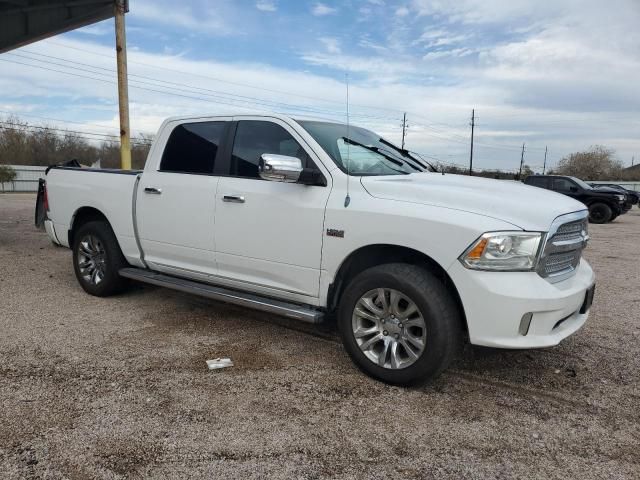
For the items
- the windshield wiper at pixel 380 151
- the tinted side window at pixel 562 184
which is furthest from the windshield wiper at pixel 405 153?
the tinted side window at pixel 562 184

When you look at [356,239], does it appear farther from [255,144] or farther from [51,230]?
[51,230]

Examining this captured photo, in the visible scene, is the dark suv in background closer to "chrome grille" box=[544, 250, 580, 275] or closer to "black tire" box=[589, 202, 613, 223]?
"black tire" box=[589, 202, 613, 223]

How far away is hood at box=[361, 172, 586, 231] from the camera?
326 centimetres

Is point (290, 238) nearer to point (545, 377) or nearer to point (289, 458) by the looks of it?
point (289, 458)

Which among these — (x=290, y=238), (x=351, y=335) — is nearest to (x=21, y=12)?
(x=290, y=238)

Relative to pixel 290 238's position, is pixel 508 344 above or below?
below

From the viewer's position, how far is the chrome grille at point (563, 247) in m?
3.25

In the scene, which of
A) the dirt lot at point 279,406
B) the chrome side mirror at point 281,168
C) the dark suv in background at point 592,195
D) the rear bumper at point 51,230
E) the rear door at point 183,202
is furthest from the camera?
the dark suv in background at point 592,195

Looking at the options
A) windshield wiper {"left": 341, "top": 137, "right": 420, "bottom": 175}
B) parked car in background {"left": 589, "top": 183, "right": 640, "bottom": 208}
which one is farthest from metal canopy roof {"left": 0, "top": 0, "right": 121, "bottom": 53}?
parked car in background {"left": 589, "top": 183, "right": 640, "bottom": 208}

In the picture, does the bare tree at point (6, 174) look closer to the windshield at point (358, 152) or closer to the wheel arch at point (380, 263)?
the windshield at point (358, 152)

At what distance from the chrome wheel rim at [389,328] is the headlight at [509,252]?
0.55 metres

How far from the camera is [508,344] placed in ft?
10.5

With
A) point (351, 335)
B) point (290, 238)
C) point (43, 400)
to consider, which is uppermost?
point (290, 238)

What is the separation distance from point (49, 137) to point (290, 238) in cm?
5150
